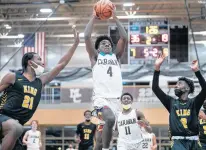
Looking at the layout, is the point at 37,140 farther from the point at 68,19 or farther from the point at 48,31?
the point at 48,31

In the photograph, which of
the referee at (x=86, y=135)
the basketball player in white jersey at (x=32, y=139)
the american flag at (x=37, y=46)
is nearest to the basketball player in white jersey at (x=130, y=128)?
the referee at (x=86, y=135)

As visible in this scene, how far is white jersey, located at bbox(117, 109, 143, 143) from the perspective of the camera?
37.6 feet

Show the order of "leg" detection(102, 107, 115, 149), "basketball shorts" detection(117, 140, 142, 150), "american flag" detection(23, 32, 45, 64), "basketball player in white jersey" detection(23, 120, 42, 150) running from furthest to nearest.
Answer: "american flag" detection(23, 32, 45, 64), "basketball player in white jersey" detection(23, 120, 42, 150), "basketball shorts" detection(117, 140, 142, 150), "leg" detection(102, 107, 115, 149)

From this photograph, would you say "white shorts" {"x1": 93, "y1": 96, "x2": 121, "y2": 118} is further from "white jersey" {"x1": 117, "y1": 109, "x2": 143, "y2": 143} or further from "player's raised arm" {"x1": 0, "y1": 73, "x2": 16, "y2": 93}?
"white jersey" {"x1": 117, "y1": 109, "x2": 143, "y2": 143}

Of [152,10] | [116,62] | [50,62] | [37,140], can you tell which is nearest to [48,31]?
[50,62]

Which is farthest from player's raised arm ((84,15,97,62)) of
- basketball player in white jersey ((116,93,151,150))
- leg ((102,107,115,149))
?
basketball player in white jersey ((116,93,151,150))

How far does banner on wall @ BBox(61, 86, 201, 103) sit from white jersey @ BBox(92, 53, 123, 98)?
1623 centimetres

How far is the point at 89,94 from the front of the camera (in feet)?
80.6

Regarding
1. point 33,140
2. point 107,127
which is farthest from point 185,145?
point 33,140

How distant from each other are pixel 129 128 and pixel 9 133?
5.37 m

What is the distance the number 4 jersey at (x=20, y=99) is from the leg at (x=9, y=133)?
35cm

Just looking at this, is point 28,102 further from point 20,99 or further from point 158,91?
point 158,91

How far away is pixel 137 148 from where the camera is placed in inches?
456

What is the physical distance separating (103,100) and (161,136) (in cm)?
2110
